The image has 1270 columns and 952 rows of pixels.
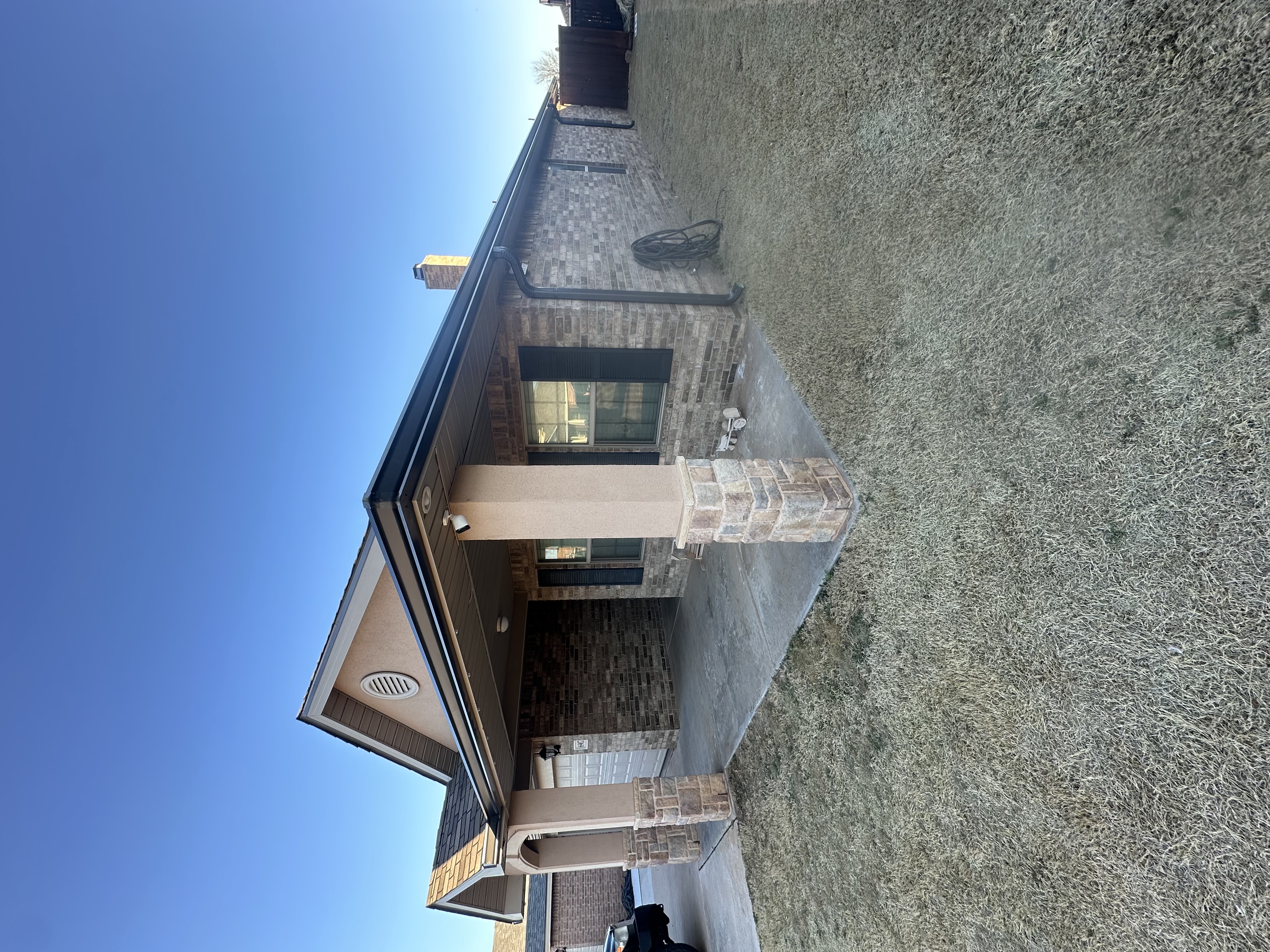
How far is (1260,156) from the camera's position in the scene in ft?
4.56

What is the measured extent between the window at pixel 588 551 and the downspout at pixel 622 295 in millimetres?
2612

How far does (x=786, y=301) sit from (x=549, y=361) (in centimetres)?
214

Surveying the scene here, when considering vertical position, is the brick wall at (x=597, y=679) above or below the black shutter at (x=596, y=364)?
below

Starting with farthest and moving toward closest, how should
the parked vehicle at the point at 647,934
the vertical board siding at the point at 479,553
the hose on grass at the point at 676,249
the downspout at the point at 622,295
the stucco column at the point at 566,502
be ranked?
the parked vehicle at the point at 647,934
the hose on grass at the point at 676,249
the downspout at the point at 622,295
the stucco column at the point at 566,502
the vertical board siding at the point at 479,553

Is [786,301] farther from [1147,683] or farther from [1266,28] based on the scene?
[1147,683]

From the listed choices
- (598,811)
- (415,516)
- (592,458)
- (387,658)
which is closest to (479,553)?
(387,658)

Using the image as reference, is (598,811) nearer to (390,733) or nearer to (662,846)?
(662,846)

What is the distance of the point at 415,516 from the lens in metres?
2.33

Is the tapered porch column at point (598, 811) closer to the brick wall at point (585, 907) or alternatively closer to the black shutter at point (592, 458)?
the black shutter at point (592, 458)

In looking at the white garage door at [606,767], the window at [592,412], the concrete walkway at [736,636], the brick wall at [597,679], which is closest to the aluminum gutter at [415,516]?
the window at [592,412]

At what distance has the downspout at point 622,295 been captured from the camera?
468cm

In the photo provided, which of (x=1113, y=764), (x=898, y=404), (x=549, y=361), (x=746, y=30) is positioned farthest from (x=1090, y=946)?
(x=746, y=30)

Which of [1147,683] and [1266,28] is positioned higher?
[1266,28]

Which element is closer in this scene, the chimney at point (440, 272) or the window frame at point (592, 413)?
the window frame at point (592, 413)
